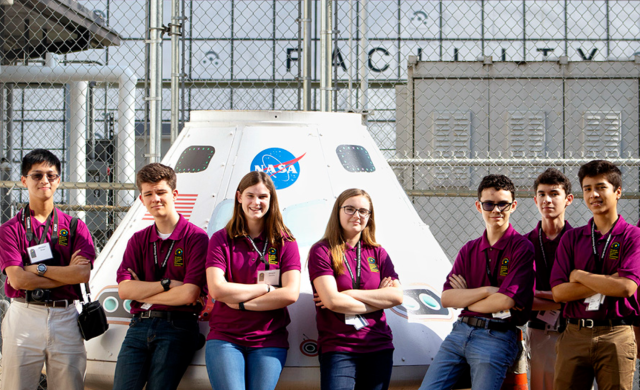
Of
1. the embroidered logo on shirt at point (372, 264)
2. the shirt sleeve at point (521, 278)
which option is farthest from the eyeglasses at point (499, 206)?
the embroidered logo on shirt at point (372, 264)

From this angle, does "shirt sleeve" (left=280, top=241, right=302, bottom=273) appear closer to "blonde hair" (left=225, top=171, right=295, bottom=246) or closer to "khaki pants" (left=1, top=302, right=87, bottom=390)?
"blonde hair" (left=225, top=171, right=295, bottom=246)

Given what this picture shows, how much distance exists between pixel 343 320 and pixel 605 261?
115cm

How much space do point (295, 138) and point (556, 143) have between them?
5.19 meters

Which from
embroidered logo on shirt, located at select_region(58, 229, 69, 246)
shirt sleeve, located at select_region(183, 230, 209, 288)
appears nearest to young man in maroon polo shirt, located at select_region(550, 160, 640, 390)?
shirt sleeve, located at select_region(183, 230, 209, 288)

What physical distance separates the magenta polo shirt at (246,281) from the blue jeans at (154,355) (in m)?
0.16

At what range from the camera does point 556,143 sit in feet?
25.0

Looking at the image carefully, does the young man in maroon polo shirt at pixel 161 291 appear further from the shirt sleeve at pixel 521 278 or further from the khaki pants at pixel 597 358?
the khaki pants at pixel 597 358

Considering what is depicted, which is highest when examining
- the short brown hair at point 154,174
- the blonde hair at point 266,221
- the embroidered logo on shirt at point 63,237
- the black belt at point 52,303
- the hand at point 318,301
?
the short brown hair at point 154,174

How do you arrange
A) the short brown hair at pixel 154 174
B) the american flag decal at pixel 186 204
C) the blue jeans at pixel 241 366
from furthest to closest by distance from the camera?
the american flag decal at pixel 186 204 → the short brown hair at pixel 154 174 → the blue jeans at pixel 241 366

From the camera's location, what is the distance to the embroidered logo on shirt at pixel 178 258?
279 centimetres

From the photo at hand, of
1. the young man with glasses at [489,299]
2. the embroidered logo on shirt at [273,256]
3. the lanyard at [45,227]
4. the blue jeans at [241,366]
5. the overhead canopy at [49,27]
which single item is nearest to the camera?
the blue jeans at [241,366]

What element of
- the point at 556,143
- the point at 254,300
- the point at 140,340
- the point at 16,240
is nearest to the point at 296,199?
the point at 254,300

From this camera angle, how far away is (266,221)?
275 centimetres

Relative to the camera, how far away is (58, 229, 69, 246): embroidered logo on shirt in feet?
9.80
